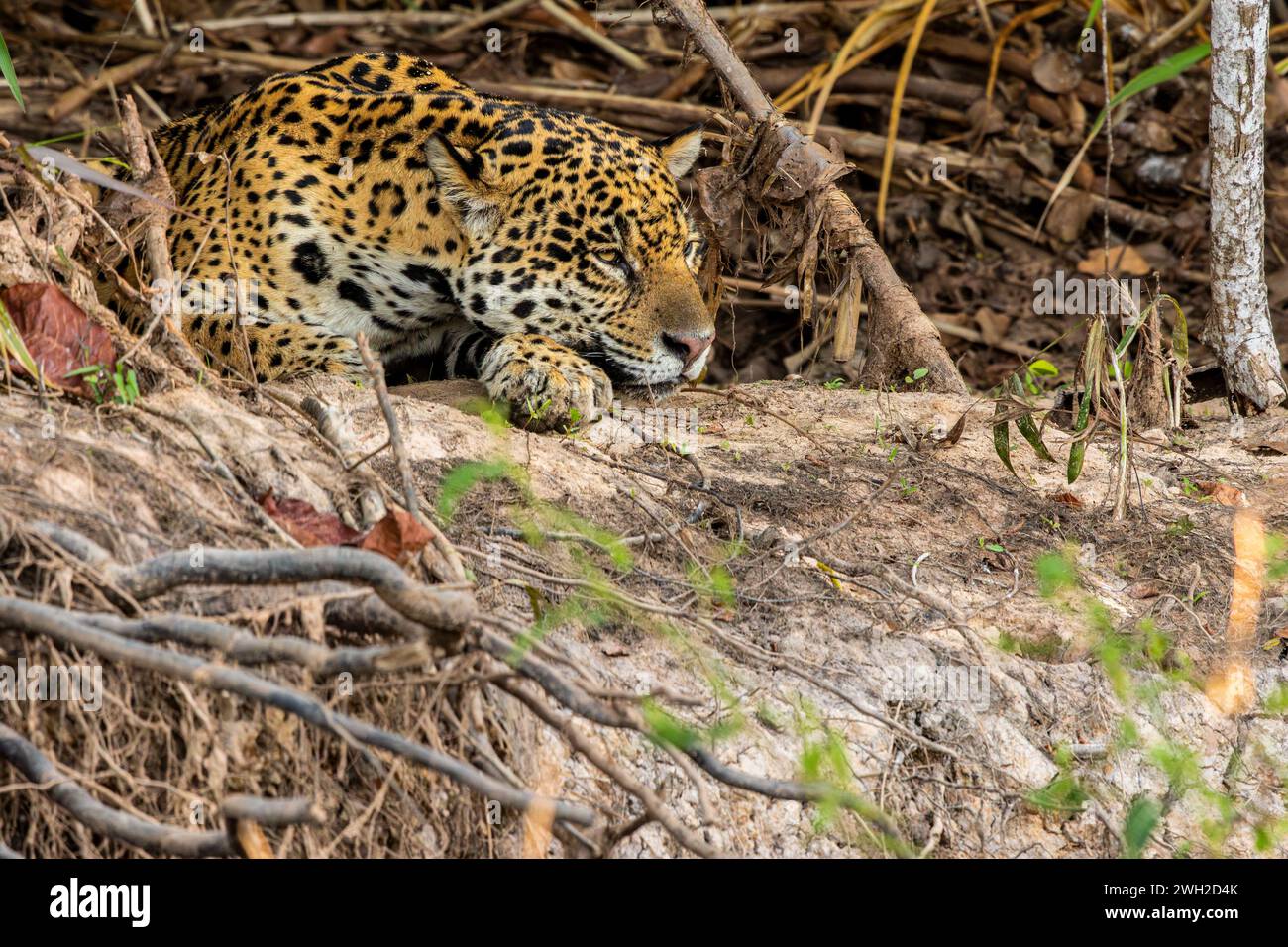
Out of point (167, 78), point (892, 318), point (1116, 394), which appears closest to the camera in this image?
point (1116, 394)

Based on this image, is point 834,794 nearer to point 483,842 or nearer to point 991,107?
point 483,842

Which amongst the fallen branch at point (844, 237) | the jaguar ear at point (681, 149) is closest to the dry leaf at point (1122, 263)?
the fallen branch at point (844, 237)

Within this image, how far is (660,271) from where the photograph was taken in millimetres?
6355

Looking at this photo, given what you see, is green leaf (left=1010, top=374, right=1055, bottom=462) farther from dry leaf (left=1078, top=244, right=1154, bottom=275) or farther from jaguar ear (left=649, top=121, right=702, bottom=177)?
dry leaf (left=1078, top=244, right=1154, bottom=275)

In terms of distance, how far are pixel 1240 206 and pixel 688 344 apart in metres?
2.31

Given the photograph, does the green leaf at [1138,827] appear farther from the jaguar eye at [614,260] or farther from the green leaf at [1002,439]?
the jaguar eye at [614,260]

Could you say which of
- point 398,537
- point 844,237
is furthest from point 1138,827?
point 844,237

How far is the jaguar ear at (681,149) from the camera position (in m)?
6.89

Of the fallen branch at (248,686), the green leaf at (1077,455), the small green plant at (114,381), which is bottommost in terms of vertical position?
the fallen branch at (248,686)

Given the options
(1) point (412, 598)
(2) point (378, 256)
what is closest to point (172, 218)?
(2) point (378, 256)

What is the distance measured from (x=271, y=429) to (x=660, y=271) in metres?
2.24

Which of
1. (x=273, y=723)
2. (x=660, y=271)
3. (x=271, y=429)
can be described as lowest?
(x=273, y=723)

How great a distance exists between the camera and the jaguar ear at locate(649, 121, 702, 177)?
6.89m

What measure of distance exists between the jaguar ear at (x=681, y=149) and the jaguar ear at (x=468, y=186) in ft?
3.18
